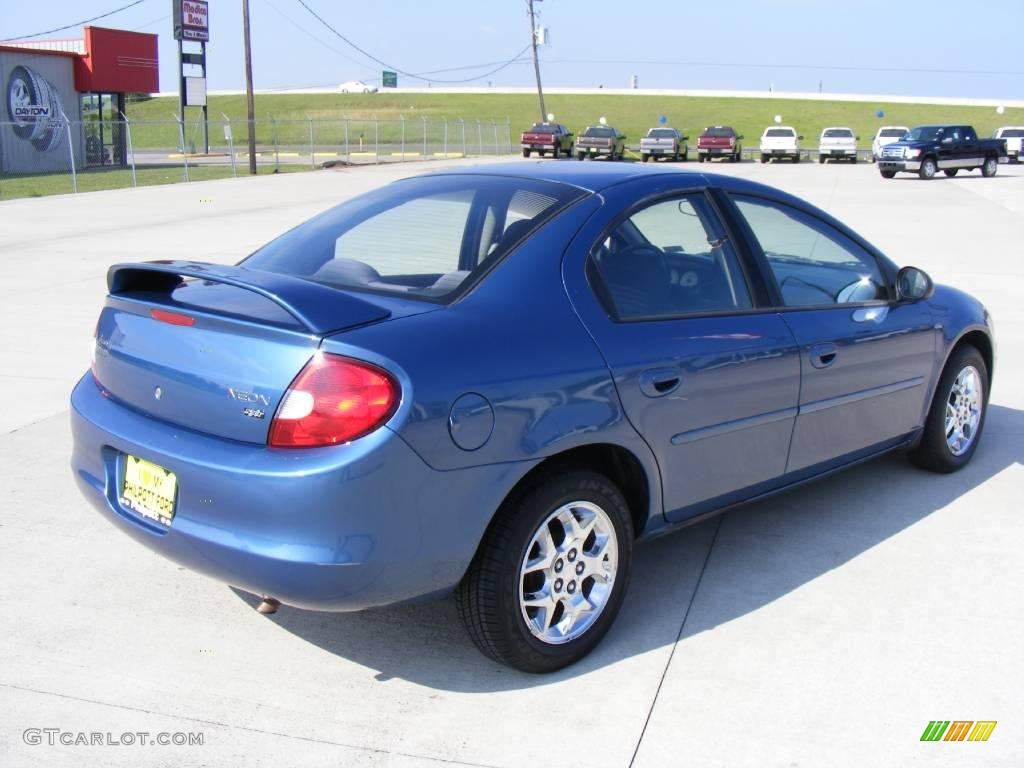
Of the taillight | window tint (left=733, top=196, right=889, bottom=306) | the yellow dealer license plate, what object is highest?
window tint (left=733, top=196, right=889, bottom=306)

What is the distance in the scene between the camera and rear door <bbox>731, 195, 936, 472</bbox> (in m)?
4.36

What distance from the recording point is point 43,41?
39438mm

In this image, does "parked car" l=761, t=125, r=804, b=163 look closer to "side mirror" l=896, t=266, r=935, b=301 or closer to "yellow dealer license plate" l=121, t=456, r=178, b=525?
"side mirror" l=896, t=266, r=935, b=301

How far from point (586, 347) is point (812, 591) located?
144 centimetres

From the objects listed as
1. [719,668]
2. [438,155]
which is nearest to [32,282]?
[719,668]

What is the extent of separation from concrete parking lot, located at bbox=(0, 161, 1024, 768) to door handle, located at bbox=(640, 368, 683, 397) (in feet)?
2.79

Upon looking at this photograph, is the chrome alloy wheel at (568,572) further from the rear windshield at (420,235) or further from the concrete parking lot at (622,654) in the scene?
the rear windshield at (420,235)

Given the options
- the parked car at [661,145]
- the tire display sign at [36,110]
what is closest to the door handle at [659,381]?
the tire display sign at [36,110]

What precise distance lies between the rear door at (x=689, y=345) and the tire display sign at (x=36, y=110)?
105ft

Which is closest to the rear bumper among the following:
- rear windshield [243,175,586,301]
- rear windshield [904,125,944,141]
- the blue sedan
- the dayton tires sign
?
the blue sedan

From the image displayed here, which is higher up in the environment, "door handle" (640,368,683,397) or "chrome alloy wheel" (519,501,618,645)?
"door handle" (640,368,683,397)

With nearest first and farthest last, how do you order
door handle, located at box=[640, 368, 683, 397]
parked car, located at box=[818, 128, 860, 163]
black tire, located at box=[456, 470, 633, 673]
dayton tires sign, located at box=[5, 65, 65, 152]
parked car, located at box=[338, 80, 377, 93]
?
black tire, located at box=[456, 470, 633, 673], door handle, located at box=[640, 368, 683, 397], dayton tires sign, located at box=[5, 65, 65, 152], parked car, located at box=[818, 128, 860, 163], parked car, located at box=[338, 80, 377, 93]

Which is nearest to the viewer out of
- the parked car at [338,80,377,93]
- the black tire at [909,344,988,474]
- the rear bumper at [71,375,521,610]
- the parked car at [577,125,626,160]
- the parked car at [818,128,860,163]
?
the rear bumper at [71,375,521,610]

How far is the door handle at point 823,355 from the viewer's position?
431 cm
